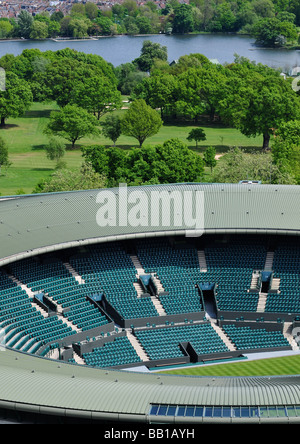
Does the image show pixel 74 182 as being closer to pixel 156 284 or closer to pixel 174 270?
pixel 174 270

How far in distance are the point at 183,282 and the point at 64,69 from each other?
4111 inches

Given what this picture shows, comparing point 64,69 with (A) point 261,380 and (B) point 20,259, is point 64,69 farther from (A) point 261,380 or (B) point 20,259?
(A) point 261,380

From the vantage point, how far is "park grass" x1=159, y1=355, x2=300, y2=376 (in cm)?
5938

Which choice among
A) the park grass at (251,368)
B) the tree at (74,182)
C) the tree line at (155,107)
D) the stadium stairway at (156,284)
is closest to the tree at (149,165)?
the tree line at (155,107)

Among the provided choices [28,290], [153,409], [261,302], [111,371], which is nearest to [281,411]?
[153,409]

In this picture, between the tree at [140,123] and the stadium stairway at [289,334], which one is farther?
the tree at [140,123]

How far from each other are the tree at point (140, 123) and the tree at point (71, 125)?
5326mm

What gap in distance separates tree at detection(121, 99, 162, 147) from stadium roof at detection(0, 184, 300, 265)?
5681cm

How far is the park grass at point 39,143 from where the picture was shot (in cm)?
11304

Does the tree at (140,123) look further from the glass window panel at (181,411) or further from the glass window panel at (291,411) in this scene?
the glass window panel at (291,411)

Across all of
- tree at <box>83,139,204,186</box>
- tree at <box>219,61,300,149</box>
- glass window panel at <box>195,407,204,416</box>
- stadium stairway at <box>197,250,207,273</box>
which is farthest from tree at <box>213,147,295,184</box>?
glass window panel at <box>195,407,204,416</box>

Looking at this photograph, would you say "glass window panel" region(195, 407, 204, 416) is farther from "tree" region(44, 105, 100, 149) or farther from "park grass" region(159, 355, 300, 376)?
"tree" region(44, 105, 100, 149)
